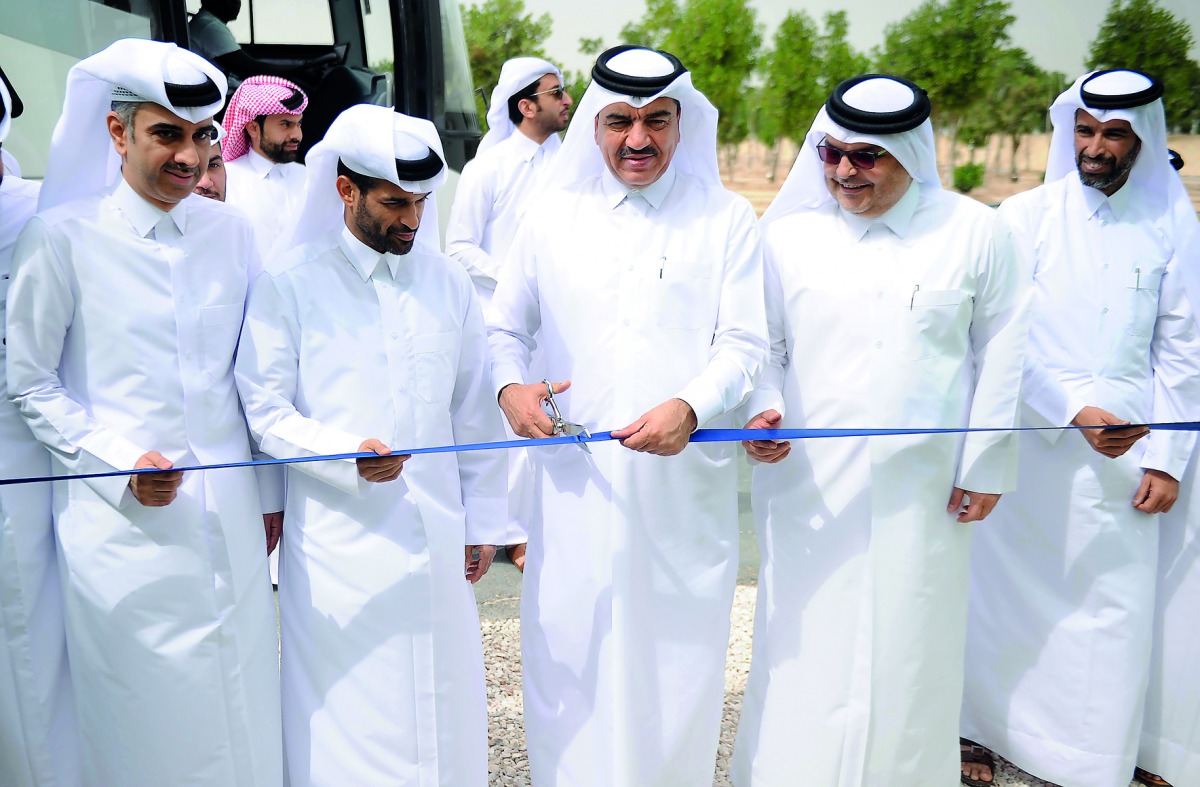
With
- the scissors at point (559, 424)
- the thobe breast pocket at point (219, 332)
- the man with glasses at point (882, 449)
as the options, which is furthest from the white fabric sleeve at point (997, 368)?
the thobe breast pocket at point (219, 332)

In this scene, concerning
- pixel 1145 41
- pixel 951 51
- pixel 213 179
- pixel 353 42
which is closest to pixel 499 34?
pixel 951 51

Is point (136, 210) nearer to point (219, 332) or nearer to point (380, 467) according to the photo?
point (219, 332)

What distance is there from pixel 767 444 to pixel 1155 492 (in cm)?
133

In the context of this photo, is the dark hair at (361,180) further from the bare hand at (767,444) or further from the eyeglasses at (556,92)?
the eyeglasses at (556,92)

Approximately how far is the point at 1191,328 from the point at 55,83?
4952 mm

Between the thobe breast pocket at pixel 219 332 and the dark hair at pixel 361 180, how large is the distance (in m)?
0.41

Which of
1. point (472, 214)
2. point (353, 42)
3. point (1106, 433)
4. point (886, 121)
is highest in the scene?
point (353, 42)

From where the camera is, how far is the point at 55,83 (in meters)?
5.09

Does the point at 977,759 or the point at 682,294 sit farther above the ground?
the point at 682,294

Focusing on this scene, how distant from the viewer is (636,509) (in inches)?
109

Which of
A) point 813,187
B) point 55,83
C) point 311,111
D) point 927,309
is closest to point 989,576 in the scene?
point 927,309

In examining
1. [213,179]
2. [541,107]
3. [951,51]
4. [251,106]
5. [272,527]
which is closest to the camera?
[272,527]

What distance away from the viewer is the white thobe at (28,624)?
247 cm

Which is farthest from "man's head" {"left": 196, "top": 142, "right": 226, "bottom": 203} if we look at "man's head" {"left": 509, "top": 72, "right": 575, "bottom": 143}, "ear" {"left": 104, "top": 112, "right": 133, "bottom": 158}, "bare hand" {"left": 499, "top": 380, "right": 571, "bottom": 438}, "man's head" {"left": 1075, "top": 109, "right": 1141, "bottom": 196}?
"man's head" {"left": 1075, "top": 109, "right": 1141, "bottom": 196}
